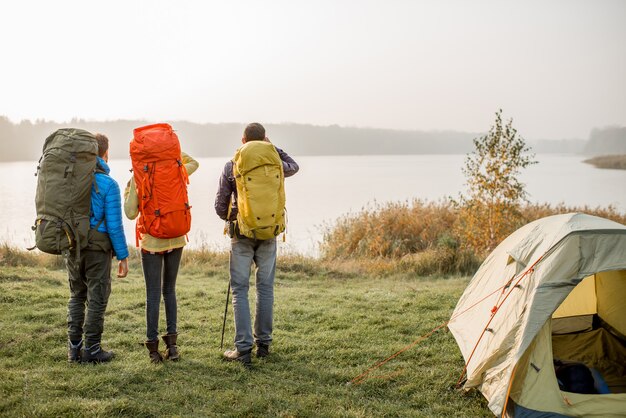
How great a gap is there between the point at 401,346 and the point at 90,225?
11.1ft

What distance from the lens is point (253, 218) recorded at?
15.6 feet

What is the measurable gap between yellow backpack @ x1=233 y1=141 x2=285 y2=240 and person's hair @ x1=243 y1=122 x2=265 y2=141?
21 centimetres

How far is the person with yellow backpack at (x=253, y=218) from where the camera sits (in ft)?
15.7

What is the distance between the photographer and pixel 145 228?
15.2 ft

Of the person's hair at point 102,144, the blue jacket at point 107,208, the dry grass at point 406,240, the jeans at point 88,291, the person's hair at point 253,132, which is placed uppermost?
the person's hair at point 253,132

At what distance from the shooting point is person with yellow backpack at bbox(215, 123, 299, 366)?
4773mm

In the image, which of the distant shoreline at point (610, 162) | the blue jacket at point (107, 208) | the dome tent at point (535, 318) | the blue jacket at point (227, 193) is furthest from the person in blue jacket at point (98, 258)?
the distant shoreline at point (610, 162)

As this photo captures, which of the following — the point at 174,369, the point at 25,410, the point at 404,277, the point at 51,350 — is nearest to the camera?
the point at 25,410

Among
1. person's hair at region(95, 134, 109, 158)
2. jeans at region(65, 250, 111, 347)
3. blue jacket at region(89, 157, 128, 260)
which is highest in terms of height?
person's hair at region(95, 134, 109, 158)

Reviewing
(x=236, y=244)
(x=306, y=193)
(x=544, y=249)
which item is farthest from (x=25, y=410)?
(x=306, y=193)

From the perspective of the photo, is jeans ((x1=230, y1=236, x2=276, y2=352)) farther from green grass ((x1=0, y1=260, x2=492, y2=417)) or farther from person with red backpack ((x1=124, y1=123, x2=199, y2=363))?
person with red backpack ((x1=124, y1=123, x2=199, y2=363))

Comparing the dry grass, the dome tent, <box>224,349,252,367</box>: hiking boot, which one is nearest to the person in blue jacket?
<box>224,349,252,367</box>: hiking boot

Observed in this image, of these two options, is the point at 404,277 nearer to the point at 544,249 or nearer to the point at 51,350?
the point at 544,249

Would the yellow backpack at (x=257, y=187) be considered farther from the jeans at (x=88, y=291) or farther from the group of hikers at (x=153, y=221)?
the jeans at (x=88, y=291)
